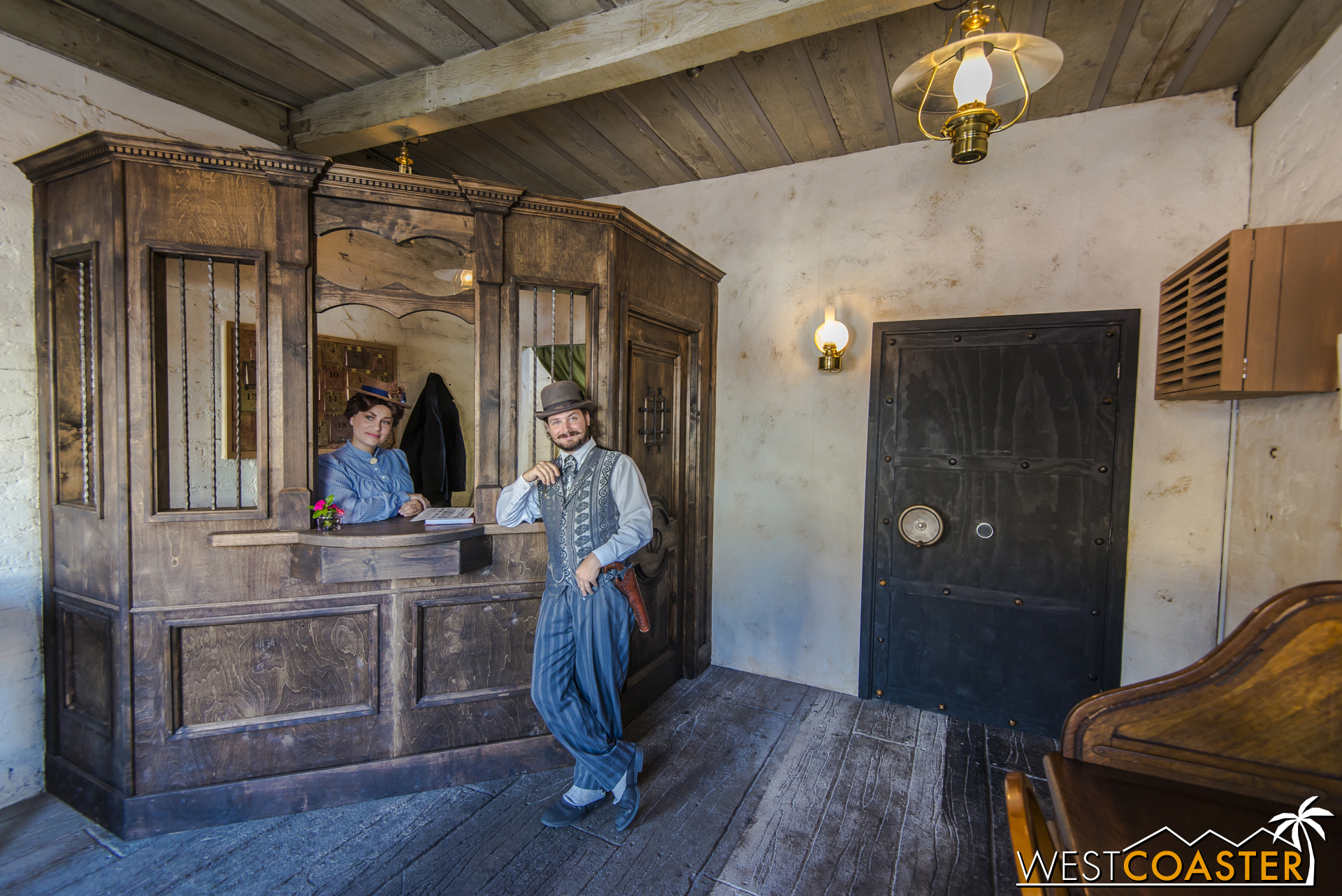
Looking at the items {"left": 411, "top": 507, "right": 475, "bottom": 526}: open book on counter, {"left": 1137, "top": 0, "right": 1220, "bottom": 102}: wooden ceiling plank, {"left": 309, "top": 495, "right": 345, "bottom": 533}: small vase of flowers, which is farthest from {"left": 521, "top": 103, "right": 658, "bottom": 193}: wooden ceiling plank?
{"left": 1137, "top": 0, "right": 1220, "bottom": 102}: wooden ceiling plank

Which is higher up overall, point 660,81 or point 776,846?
point 660,81

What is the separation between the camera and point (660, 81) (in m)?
2.71

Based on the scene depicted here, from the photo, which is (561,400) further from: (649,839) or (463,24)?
(649,839)

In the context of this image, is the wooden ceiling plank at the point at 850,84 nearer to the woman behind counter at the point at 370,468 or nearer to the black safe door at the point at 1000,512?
the black safe door at the point at 1000,512

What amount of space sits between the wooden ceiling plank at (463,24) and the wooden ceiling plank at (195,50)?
3.10 feet

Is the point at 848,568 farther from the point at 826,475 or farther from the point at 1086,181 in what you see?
the point at 1086,181

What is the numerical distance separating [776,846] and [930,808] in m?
0.74

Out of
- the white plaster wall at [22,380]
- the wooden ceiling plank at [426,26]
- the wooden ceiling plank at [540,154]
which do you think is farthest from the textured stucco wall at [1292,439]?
the white plaster wall at [22,380]

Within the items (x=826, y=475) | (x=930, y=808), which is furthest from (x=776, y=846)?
(x=826, y=475)

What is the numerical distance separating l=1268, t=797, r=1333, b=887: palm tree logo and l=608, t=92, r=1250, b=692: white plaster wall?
211cm

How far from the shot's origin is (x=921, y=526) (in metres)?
3.22

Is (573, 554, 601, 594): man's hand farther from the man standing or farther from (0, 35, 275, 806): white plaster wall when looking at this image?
(0, 35, 275, 806): white plaster wall

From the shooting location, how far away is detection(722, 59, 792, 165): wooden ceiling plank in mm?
2611

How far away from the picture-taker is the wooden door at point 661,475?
3.09m
